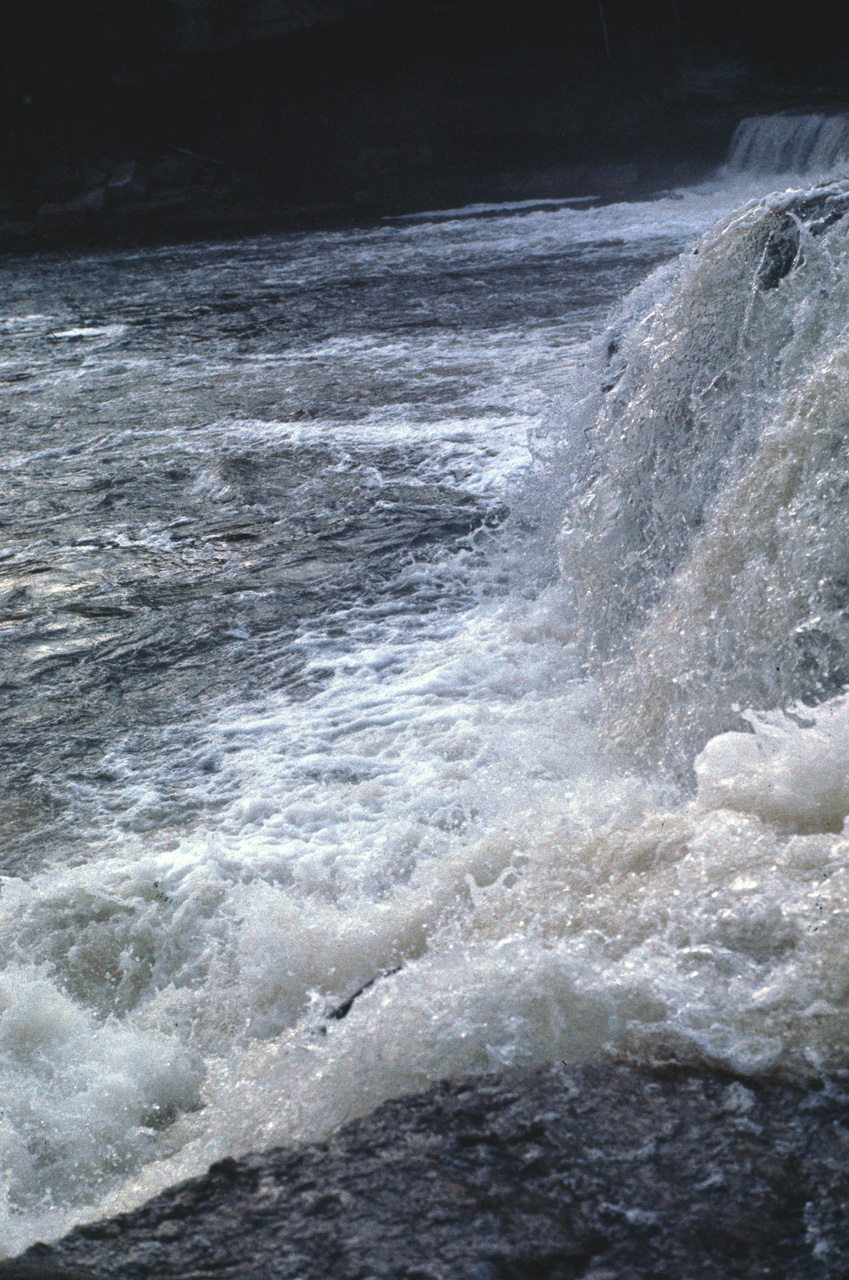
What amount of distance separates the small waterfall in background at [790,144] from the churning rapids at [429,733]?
30.0 feet

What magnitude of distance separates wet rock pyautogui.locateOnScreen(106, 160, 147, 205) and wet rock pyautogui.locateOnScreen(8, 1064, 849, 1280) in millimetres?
20046

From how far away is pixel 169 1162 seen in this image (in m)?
1.96

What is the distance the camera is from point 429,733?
3635 millimetres

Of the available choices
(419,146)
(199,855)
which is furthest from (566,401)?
(419,146)

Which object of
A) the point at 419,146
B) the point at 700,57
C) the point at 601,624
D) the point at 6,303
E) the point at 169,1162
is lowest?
the point at 169,1162

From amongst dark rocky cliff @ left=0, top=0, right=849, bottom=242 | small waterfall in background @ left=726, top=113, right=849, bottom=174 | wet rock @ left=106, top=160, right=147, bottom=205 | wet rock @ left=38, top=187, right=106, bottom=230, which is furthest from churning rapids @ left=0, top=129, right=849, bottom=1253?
dark rocky cliff @ left=0, top=0, right=849, bottom=242

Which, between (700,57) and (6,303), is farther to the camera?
(700,57)

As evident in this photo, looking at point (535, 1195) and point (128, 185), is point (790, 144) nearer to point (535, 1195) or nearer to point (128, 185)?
point (128, 185)

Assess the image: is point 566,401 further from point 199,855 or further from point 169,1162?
point 169,1162

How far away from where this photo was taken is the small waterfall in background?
14.0 meters

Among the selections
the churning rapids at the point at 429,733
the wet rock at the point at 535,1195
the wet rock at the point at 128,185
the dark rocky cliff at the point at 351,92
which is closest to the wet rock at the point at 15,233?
the dark rocky cliff at the point at 351,92

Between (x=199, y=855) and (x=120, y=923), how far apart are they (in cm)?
32

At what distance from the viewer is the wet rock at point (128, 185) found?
1905 centimetres

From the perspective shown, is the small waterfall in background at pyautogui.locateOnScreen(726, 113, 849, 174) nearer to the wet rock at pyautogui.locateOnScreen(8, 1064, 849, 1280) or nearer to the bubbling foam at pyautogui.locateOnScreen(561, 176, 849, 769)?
the bubbling foam at pyautogui.locateOnScreen(561, 176, 849, 769)
